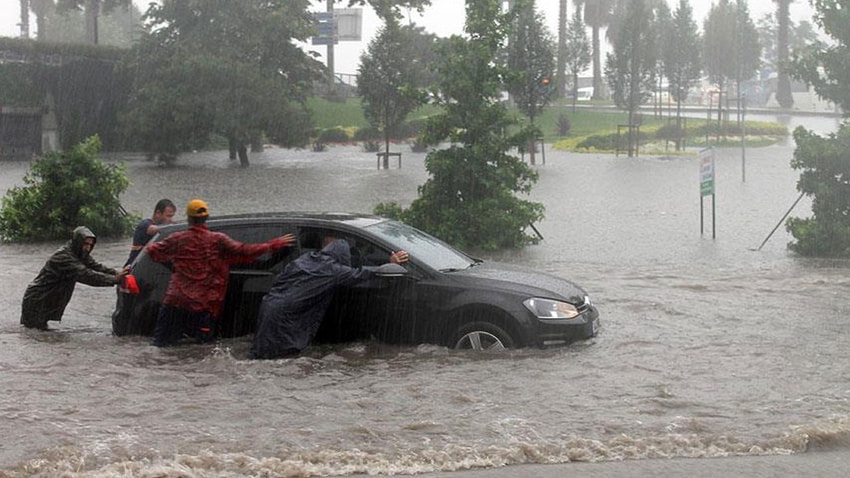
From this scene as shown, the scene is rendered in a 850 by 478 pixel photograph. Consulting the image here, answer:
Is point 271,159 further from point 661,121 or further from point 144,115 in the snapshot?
point 661,121

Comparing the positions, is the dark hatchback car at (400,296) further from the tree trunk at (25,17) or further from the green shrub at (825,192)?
the tree trunk at (25,17)

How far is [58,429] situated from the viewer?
28.0ft

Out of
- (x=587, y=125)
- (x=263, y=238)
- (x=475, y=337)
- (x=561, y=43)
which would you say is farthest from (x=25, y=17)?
(x=475, y=337)

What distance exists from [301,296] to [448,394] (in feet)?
5.91

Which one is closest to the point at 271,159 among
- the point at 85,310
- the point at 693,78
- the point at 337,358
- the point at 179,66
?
the point at 179,66

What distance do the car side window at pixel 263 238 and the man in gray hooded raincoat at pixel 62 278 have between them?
52.9 inches

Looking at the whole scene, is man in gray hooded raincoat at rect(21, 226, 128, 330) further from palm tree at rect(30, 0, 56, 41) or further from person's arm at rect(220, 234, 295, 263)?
palm tree at rect(30, 0, 56, 41)

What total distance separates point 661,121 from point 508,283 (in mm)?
60117

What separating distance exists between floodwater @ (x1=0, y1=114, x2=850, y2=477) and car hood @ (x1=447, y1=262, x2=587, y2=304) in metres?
0.50

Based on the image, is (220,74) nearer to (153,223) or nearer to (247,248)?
(153,223)

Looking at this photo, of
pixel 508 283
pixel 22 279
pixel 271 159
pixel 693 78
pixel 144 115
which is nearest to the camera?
pixel 508 283

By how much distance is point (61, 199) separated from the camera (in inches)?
882

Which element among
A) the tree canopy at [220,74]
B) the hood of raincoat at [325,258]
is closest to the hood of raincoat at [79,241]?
the hood of raincoat at [325,258]

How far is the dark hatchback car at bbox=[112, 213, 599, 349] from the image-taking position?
34.7ft
